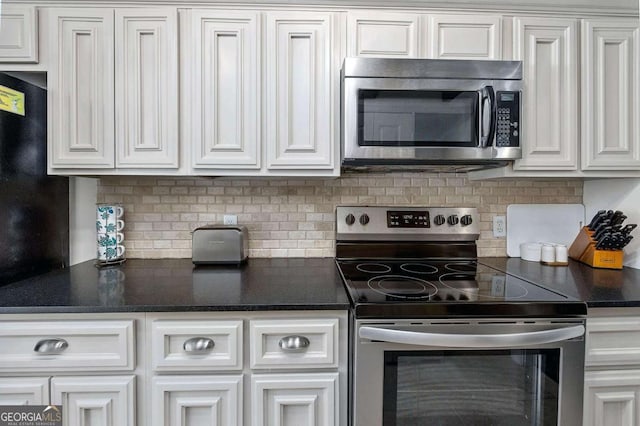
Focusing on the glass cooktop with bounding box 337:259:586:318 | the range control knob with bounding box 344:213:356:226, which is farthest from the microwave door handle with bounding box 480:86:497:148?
the range control knob with bounding box 344:213:356:226

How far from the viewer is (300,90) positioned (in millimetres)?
1610

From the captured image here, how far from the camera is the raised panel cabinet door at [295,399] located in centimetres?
123

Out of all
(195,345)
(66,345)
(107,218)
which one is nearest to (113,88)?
(107,218)

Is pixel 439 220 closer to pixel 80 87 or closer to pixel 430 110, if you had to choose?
pixel 430 110

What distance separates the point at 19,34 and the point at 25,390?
1428 millimetres

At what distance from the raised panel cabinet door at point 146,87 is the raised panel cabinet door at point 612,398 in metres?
1.84

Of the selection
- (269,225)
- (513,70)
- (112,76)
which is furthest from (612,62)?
(112,76)

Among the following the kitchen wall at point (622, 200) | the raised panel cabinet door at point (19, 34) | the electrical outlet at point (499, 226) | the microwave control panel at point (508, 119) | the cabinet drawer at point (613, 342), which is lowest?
the cabinet drawer at point (613, 342)

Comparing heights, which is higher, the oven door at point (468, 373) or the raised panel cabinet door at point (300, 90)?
the raised panel cabinet door at point (300, 90)

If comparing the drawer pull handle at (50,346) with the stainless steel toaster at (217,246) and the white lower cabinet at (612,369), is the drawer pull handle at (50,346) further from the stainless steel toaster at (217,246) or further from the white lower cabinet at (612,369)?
the white lower cabinet at (612,369)

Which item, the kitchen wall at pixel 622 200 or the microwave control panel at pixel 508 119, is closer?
the microwave control panel at pixel 508 119

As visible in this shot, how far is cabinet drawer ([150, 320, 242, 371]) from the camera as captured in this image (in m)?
1.21

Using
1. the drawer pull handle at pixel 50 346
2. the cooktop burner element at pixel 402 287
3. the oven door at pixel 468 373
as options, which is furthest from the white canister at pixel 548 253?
the drawer pull handle at pixel 50 346

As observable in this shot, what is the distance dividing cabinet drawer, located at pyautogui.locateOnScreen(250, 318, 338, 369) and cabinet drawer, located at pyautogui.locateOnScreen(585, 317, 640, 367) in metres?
0.91
